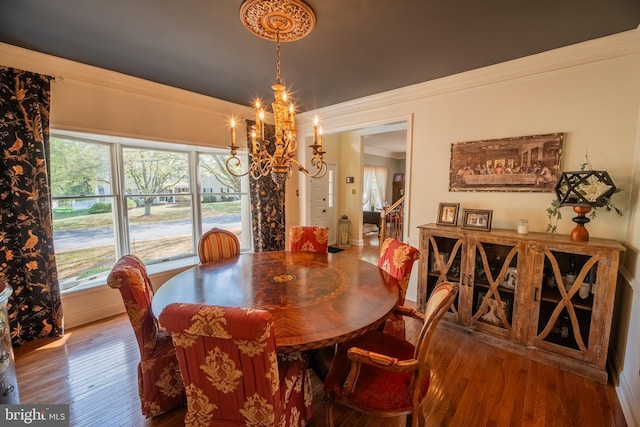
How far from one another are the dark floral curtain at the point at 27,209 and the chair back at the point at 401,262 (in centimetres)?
304

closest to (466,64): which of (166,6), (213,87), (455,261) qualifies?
(455,261)

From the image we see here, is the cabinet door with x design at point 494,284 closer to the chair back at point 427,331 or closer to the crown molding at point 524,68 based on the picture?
the chair back at point 427,331

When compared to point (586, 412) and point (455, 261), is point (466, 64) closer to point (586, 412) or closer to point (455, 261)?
point (455, 261)

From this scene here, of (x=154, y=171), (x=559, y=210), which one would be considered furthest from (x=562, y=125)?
(x=154, y=171)

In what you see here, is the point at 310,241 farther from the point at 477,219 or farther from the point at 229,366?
the point at 229,366

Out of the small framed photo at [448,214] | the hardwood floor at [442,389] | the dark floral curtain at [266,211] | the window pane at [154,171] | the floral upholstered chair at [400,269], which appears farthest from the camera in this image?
the dark floral curtain at [266,211]

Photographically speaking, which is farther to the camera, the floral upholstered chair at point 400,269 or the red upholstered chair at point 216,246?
the red upholstered chair at point 216,246

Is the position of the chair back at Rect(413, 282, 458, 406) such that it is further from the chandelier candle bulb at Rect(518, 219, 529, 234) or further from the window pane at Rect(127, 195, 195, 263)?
the window pane at Rect(127, 195, 195, 263)

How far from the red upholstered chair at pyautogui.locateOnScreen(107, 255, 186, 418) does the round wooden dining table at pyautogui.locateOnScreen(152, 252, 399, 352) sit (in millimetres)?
112

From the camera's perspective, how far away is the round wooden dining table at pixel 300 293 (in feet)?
4.11

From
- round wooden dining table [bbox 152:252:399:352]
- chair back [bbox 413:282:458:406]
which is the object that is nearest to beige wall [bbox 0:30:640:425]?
chair back [bbox 413:282:458:406]

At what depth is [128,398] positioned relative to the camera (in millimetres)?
1830

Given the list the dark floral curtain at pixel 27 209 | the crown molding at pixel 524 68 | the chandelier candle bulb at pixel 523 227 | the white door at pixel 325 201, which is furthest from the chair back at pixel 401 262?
the white door at pixel 325 201

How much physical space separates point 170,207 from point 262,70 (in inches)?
84.9
